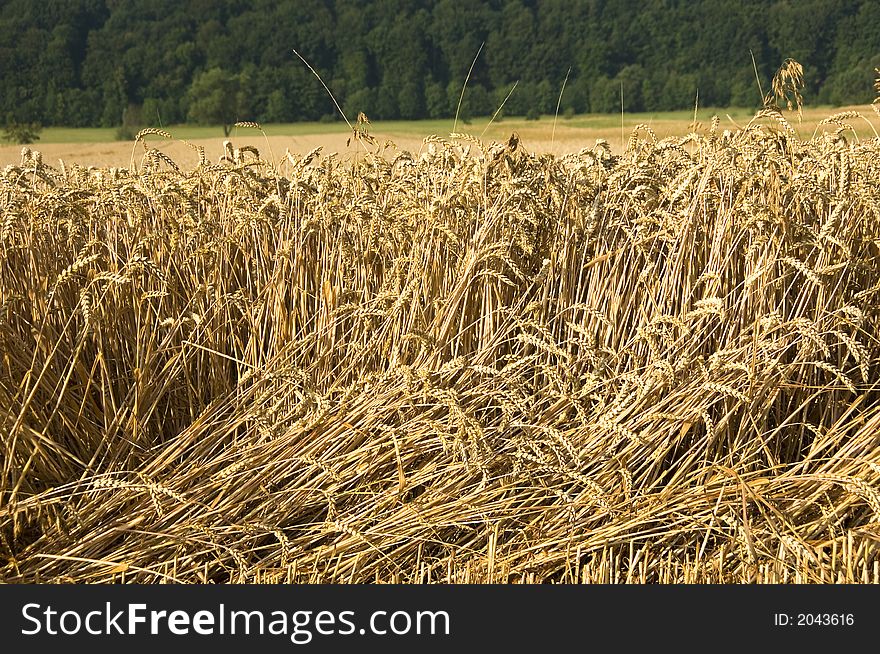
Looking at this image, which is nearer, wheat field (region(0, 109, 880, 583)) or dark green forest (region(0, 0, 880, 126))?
wheat field (region(0, 109, 880, 583))

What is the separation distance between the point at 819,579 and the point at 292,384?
1201mm

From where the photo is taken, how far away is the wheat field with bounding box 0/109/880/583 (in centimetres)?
193

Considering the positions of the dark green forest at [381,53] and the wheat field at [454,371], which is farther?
the dark green forest at [381,53]

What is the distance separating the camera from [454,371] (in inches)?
77.9

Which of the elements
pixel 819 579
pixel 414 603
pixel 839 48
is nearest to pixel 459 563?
pixel 414 603

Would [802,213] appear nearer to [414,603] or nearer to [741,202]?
[741,202]

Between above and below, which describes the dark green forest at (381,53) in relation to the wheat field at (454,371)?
above

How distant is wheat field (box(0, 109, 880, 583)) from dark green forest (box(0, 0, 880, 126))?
4161cm

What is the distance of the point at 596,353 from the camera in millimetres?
2143

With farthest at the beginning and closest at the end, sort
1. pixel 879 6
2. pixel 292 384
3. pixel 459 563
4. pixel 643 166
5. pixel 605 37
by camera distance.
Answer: pixel 605 37, pixel 879 6, pixel 643 166, pixel 292 384, pixel 459 563

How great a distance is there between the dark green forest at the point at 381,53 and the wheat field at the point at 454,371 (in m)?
41.6

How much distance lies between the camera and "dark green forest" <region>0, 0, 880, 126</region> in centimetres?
4494

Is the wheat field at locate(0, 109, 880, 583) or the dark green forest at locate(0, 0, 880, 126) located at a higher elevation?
the dark green forest at locate(0, 0, 880, 126)

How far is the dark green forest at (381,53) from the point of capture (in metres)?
44.9
